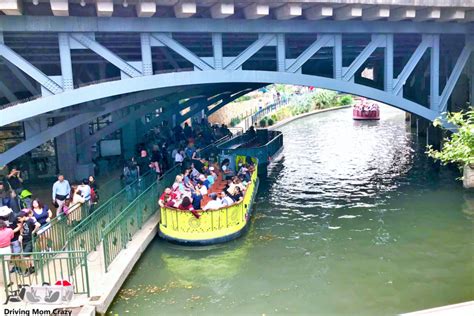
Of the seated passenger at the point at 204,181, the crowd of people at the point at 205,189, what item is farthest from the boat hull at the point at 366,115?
the seated passenger at the point at 204,181

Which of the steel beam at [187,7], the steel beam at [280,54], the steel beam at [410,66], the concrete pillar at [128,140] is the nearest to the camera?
the steel beam at [187,7]

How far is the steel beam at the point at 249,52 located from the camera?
559 inches

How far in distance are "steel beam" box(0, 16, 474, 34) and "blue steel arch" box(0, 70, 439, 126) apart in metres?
1.25

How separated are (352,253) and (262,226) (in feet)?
10.7

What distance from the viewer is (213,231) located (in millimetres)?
13633

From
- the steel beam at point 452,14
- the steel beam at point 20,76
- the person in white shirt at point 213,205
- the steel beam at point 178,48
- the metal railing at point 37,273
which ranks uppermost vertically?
the steel beam at point 452,14

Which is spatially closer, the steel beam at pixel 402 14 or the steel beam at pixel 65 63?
the steel beam at pixel 65 63

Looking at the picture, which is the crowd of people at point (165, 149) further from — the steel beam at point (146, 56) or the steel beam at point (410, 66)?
the steel beam at point (410, 66)

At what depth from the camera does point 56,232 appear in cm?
1195

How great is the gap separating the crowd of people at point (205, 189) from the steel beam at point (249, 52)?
136 inches

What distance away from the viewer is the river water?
10367mm

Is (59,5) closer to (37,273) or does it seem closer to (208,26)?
(208,26)

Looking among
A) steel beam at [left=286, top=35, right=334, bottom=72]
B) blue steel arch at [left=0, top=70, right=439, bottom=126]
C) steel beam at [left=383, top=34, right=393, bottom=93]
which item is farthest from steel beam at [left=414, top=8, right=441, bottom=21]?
steel beam at [left=286, top=35, right=334, bottom=72]

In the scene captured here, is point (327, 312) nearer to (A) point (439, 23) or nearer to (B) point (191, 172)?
(B) point (191, 172)
